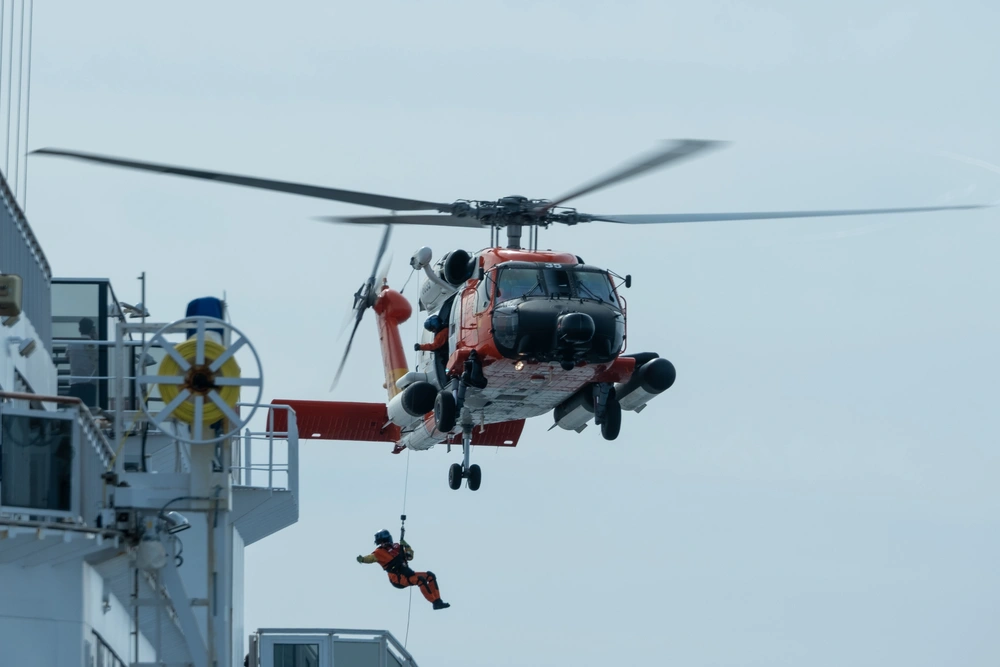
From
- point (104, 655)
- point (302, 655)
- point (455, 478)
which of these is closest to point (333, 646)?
point (302, 655)

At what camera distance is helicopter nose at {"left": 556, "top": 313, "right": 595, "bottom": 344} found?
26391 millimetres

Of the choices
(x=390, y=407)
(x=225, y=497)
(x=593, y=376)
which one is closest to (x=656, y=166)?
(x=593, y=376)

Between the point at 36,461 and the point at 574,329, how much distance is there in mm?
8779

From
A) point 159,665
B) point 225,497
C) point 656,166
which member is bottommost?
point 159,665

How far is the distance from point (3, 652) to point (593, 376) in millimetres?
10601

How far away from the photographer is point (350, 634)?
35.4 metres

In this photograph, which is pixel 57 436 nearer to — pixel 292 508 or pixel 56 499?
pixel 56 499

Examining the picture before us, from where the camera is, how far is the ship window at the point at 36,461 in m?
20.1

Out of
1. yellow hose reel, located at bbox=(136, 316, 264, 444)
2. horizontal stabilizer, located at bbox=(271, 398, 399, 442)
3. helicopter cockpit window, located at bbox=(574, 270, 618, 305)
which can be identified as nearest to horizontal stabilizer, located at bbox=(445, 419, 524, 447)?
horizontal stabilizer, located at bbox=(271, 398, 399, 442)

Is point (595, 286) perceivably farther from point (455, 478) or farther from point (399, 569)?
point (399, 569)

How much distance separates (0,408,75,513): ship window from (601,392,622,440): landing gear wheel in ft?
35.0

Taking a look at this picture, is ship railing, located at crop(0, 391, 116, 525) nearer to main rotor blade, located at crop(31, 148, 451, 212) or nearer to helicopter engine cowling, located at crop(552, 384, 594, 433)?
main rotor blade, located at crop(31, 148, 451, 212)

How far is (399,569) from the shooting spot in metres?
33.9

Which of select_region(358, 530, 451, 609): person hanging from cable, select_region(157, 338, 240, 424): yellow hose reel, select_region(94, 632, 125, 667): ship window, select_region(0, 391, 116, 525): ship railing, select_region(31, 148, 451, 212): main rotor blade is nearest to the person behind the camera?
select_region(0, 391, 116, 525): ship railing
